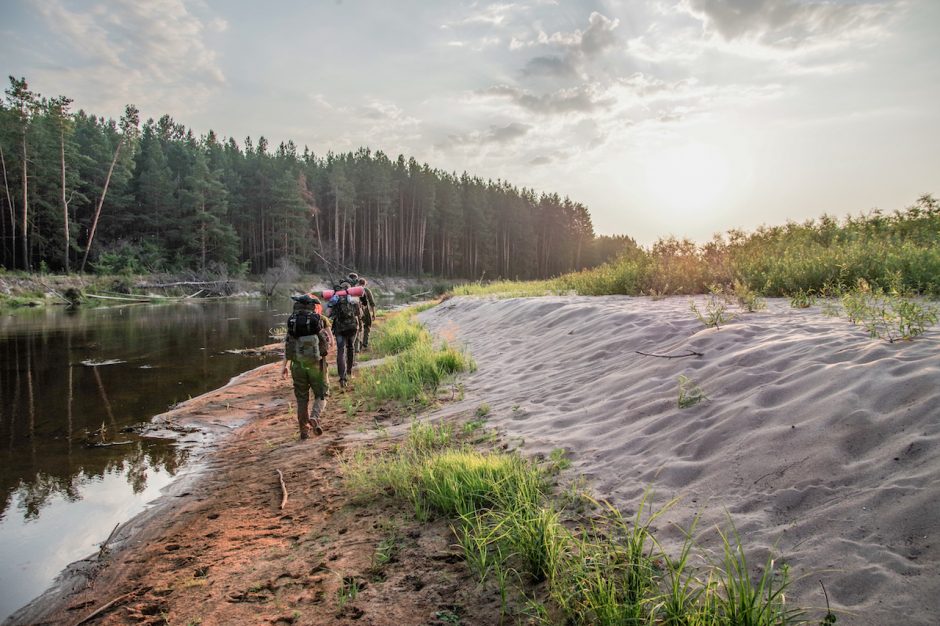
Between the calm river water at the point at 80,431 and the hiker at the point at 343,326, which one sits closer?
the calm river water at the point at 80,431

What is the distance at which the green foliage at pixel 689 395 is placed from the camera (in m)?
4.09

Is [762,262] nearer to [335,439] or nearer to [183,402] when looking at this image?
[335,439]

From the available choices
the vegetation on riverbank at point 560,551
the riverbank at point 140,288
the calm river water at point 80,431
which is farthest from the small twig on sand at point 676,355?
the riverbank at point 140,288

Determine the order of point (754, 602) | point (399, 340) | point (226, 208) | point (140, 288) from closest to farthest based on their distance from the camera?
point (754, 602), point (399, 340), point (140, 288), point (226, 208)

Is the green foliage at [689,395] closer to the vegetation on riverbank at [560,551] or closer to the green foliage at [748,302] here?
the vegetation on riverbank at [560,551]

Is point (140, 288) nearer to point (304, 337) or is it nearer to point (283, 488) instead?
point (304, 337)

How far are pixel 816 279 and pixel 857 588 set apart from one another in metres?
7.31

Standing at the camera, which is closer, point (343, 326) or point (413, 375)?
point (413, 375)

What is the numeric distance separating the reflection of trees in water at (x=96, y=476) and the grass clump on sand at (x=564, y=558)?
3.28 meters

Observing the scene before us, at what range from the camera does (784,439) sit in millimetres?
3127

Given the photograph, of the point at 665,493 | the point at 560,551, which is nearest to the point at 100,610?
the point at 560,551

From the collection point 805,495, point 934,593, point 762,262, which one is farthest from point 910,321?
point 762,262

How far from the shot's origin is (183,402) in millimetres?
8664

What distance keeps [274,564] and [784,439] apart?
3517 millimetres
